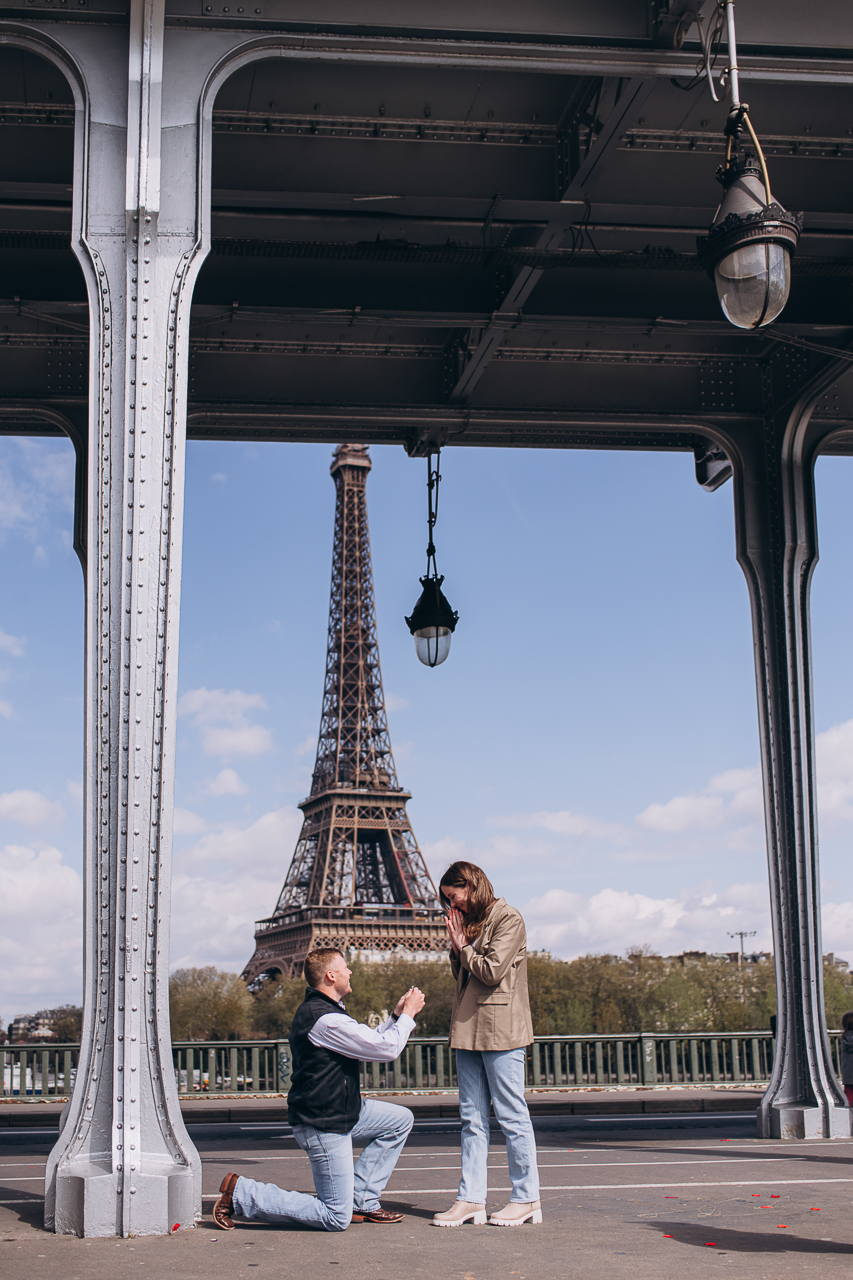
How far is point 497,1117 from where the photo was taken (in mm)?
6152

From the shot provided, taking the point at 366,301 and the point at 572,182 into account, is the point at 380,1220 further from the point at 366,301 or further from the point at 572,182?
the point at 366,301

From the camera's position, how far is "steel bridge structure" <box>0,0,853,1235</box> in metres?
6.57

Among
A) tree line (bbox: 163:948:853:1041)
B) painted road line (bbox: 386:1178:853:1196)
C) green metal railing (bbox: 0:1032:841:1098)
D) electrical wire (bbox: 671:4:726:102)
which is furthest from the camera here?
tree line (bbox: 163:948:853:1041)

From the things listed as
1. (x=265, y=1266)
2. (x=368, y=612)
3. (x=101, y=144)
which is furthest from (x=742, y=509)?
(x=368, y=612)

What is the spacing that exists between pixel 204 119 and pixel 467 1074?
5.34m

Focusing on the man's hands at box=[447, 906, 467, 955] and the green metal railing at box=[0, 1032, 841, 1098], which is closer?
the man's hands at box=[447, 906, 467, 955]

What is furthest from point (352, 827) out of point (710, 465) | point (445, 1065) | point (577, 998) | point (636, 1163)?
point (636, 1163)

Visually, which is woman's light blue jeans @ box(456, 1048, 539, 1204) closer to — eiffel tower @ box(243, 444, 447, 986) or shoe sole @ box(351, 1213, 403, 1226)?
shoe sole @ box(351, 1213, 403, 1226)

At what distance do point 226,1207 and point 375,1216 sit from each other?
2.52 ft

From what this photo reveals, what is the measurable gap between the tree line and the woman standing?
60934mm

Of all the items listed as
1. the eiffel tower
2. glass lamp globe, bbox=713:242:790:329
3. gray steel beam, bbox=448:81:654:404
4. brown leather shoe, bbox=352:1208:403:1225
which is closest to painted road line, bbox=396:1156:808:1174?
brown leather shoe, bbox=352:1208:403:1225

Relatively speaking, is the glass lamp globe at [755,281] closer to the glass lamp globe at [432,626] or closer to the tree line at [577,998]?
the glass lamp globe at [432,626]

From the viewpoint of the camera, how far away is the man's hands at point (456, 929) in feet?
20.8

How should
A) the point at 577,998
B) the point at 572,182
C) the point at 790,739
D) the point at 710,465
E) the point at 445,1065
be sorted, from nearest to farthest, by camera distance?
the point at 572,182, the point at 790,739, the point at 710,465, the point at 445,1065, the point at 577,998
